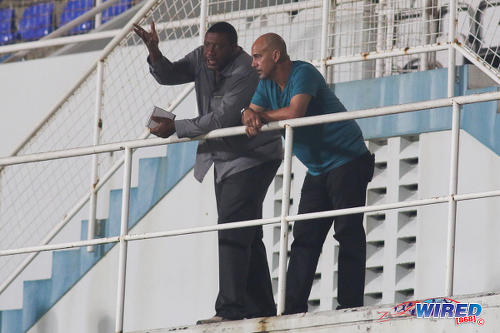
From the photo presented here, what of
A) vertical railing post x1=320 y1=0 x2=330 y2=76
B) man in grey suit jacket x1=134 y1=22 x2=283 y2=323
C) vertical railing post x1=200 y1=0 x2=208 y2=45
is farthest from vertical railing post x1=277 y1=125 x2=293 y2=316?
vertical railing post x1=200 y1=0 x2=208 y2=45

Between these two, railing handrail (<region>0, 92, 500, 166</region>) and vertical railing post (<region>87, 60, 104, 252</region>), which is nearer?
railing handrail (<region>0, 92, 500, 166</region>)

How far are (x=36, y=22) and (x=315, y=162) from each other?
1105cm

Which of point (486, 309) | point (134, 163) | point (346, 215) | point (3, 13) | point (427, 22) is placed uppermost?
point (3, 13)

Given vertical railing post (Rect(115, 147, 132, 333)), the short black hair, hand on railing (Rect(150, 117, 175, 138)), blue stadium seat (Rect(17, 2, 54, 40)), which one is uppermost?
blue stadium seat (Rect(17, 2, 54, 40))

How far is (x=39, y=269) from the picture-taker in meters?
12.6

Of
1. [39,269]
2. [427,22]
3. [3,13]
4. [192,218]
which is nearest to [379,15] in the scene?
[427,22]

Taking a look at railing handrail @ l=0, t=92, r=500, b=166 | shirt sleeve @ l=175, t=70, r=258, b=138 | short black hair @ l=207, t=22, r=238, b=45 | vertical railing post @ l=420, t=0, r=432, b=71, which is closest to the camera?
railing handrail @ l=0, t=92, r=500, b=166

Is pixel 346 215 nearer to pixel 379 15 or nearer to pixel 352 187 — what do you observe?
pixel 352 187

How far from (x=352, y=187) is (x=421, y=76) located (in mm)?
2262

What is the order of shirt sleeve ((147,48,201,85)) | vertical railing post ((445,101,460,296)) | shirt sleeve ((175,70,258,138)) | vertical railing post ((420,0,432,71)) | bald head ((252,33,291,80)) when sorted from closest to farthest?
vertical railing post ((445,101,460,296))
bald head ((252,33,291,80))
shirt sleeve ((175,70,258,138))
shirt sleeve ((147,48,201,85))
vertical railing post ((420,0,432,71))

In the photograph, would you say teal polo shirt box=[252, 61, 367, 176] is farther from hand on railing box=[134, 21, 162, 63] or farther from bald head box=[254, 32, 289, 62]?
hand on railing box=[134, 21, 162, 63]

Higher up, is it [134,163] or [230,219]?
[134,163]

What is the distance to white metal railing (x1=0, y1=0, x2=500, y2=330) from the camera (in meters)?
10.8

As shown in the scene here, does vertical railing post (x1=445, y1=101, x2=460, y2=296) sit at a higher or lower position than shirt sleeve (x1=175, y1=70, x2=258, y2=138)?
lower
